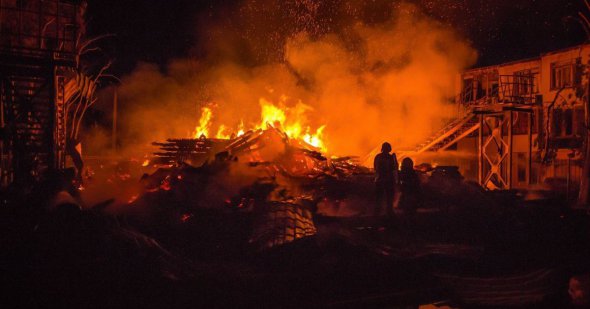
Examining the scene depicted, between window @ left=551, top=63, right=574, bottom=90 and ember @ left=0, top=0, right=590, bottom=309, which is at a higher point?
window @ left=551, top=63, right=574, bottom=90

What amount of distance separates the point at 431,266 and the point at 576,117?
70.6 feet

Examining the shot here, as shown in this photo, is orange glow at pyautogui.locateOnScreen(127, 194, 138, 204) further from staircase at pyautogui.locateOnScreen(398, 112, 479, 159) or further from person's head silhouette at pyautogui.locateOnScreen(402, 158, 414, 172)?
staircase at pyautogui.locateOnScreen(398, 112, 479, 159)

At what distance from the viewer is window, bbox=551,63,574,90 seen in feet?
81.5

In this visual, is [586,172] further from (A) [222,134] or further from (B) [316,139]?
(A) [222,134]

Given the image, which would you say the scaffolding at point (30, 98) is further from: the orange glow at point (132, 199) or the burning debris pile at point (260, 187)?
the burning debris pile at point (260, 187)

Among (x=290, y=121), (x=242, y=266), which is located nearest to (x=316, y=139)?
(x=290, y=121)

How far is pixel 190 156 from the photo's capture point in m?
17.6

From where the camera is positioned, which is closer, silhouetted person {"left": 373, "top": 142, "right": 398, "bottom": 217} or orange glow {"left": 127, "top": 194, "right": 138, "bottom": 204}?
orange glow {"left": 127, "top": 194, "right": 138, "bottom": 204}

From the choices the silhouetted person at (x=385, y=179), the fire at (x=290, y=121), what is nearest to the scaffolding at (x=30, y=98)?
the silhouetted person at (x=385, y=179)

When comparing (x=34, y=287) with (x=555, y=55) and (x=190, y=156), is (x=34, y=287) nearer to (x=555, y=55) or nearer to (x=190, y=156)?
(x=190, y=156)

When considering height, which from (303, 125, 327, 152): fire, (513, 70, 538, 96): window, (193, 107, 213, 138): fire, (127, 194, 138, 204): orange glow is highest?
(513, 70, 538, 96): window

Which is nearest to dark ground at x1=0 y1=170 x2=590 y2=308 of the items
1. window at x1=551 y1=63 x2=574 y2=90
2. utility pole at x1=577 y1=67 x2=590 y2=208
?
utility pole at x1=577 y1=67 x2=590 y2=208

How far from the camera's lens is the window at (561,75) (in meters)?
24.8

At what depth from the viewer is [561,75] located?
25.5 m
